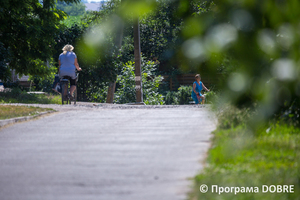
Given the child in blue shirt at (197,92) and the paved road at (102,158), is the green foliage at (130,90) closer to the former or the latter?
the child in blue shirt at (197,92)

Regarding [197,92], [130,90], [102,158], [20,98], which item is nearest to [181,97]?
[130,90]

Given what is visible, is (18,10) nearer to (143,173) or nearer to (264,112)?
(143,173)

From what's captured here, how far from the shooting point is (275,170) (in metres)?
4.66

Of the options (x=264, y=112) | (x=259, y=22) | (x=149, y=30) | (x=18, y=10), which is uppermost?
(x=149, y=30)

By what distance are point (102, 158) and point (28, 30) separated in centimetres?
1250

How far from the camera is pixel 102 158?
5.68m

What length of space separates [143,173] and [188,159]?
2.61 feet

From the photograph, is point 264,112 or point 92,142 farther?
point 92,142

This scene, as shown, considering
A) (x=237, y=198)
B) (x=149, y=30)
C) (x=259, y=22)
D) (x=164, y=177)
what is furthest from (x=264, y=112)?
(x=149, y=30)

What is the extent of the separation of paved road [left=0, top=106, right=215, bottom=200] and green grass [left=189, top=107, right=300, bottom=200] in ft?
0.65

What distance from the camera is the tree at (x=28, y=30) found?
56.4 feet

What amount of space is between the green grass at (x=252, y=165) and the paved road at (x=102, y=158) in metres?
0.20

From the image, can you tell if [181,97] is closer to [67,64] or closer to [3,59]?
[3,59]

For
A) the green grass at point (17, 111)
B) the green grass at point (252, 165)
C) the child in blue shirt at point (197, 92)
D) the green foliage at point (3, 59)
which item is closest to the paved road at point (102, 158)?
the green grass at point (252, 165)
